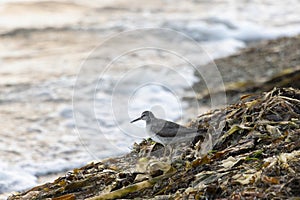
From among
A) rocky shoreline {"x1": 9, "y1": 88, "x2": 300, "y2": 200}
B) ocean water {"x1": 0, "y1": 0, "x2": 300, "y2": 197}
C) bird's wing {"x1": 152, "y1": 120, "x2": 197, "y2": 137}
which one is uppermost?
ocean water {"x1": 0, "y1": 0, "x2": 300, "y2": 197}

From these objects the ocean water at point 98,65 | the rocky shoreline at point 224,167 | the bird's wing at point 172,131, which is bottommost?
the rocky shoreline at point 224,167

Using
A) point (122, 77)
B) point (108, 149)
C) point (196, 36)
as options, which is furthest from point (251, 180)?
point (196, 36)

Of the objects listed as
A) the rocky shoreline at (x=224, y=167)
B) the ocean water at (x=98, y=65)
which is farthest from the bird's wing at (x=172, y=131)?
the ocean water at (x=98, y=65)

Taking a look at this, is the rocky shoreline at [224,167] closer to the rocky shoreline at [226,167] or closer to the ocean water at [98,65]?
the rocky shoreline at [226,167]

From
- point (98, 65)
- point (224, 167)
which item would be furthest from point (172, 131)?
point (98, 65)

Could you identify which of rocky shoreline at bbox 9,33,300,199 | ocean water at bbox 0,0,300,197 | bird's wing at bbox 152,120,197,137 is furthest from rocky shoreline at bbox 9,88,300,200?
ocean water at bbox 0,0,300,197

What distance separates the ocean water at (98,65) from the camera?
6734 mm

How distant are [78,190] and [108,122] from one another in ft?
12.1

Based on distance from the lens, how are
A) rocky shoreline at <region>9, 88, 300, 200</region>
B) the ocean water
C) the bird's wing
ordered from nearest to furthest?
rocky shoreline at <region>9, 88, 300, 200</region> < the bird's wing < the ocean water

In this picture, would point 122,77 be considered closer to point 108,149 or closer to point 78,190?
point 108,149

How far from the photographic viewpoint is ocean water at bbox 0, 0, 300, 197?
22.1 ft

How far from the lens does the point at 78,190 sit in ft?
12.6

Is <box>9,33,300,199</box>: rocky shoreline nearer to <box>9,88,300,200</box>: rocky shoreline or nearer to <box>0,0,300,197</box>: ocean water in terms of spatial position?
<box>9,88,300,200</box>: rocky shoreline

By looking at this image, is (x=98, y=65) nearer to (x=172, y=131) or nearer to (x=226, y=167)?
(x=172, y=131)
